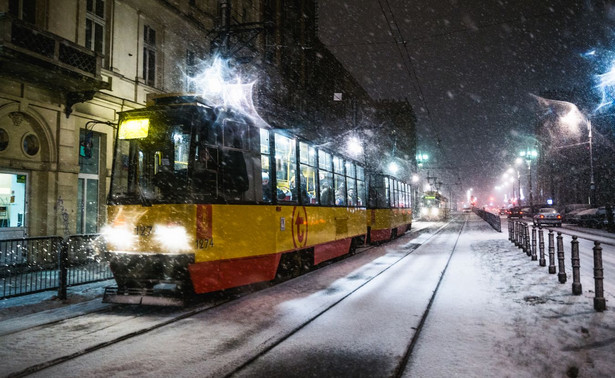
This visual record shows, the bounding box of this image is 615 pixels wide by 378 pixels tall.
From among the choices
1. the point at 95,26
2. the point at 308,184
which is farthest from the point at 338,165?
the point at 95,26

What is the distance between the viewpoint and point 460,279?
9.76m

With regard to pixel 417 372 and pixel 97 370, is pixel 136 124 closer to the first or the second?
pixel 97 370

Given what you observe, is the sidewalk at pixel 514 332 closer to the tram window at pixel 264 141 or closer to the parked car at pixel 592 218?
the tram window at pixel 264 141

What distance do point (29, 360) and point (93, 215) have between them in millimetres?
11008

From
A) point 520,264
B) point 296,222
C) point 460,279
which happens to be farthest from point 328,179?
point 520,264

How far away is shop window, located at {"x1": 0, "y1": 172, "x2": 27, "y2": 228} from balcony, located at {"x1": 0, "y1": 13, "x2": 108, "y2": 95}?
114 inches

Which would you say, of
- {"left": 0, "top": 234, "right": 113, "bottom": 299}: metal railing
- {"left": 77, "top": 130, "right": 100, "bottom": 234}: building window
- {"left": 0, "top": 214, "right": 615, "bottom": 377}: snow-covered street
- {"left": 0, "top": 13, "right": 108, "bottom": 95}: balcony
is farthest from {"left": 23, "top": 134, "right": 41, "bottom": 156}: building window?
{"left": 0, "top": 214, "right": 615, "bottom": 377}: snow-covered street

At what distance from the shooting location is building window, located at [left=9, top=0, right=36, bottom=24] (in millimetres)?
11727

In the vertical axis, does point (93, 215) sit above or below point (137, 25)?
below

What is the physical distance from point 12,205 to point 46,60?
172 inches

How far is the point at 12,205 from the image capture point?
40.2 feet

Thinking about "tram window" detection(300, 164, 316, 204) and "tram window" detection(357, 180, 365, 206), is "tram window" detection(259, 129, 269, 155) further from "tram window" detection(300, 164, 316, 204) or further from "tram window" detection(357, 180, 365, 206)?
"tram window" detection(357, 180, 365, 206)

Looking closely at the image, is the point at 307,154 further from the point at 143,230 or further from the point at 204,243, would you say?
the point at 143,230

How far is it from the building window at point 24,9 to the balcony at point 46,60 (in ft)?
3.54
